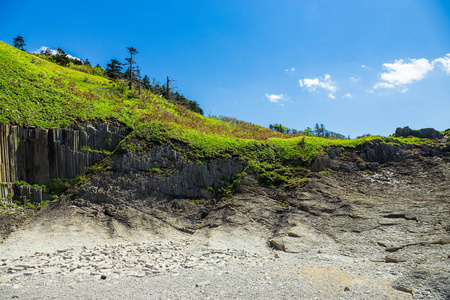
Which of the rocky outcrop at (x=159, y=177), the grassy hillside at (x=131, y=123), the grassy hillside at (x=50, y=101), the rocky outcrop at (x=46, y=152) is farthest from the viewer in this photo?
the grassy hillside at (x=131, y=123)

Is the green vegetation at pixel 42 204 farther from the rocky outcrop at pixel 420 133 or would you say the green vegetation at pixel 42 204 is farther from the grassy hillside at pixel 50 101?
the rocky outcrop at pixel 420 133

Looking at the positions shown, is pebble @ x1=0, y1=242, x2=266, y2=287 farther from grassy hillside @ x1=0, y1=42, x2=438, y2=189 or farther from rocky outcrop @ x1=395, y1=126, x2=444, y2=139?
rocky outcrop @ x1=395, y1=126, x2=444, y2=139

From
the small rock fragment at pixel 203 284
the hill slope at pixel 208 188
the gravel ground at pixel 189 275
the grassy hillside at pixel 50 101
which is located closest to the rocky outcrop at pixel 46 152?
the hill slope at pixel 208 188

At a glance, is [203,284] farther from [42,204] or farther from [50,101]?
[50,101]

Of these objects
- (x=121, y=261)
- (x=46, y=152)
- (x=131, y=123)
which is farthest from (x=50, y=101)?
(x=121, y=261)

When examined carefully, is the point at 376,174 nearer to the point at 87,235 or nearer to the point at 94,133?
the point at 87,235

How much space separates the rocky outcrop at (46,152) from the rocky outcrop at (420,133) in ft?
98.3

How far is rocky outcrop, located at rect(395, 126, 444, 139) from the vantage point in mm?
26908

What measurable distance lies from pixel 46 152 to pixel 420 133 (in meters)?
34.8

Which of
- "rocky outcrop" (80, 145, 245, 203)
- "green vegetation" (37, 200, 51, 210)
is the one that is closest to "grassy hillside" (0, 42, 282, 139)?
"rocky outcrop" (80, 145, 245, 203)

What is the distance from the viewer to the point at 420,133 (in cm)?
2748

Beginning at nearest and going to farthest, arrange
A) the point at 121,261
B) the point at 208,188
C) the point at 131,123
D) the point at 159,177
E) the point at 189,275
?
1. the point at 189,275
2. the point at 121,261
3. the point at 159,177
4. the point at 208,188
5. the point at 131,123

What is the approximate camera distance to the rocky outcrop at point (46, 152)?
19562 millimetres

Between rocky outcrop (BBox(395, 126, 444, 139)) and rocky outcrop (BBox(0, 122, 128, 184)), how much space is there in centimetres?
2995
